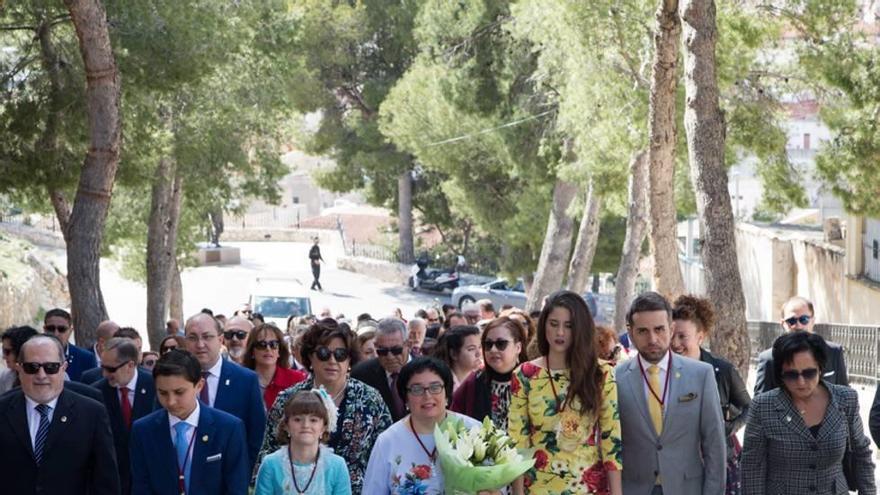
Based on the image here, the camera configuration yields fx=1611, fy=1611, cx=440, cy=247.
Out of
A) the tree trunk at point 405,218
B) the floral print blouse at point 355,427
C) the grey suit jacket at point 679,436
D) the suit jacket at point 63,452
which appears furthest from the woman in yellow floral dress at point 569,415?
the tree trunk at point 405,218

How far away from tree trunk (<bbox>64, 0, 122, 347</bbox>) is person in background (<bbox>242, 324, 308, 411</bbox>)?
672 cm

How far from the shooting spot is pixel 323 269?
6606 centimetres

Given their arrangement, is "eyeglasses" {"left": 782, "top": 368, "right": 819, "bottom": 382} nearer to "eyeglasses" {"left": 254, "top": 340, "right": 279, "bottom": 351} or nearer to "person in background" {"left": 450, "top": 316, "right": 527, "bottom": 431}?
"person in background" {"left": 450, "top": 316, "right": 527, "bottom": 431}

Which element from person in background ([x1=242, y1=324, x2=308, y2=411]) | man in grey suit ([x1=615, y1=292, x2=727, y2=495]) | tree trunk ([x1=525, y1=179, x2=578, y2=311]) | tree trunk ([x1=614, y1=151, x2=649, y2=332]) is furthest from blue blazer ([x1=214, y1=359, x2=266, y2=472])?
tree trunk ([x1=525, y1=179, x2=578, y2=311])

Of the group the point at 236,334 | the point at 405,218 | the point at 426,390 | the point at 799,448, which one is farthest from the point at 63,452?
the point at 405,218

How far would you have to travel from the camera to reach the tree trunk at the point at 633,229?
2600 cm

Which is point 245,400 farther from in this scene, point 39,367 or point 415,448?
point 415,448

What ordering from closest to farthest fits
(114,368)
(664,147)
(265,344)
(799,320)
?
(114,368), (799,320), (265,344), (664,147)

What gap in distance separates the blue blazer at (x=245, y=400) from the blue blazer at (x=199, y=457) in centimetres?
174

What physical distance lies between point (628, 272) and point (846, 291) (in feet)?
20.2

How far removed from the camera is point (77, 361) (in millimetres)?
13359

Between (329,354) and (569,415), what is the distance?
2.11m

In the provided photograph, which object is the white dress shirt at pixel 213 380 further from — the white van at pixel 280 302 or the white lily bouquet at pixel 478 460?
the white van at pixel 280 302

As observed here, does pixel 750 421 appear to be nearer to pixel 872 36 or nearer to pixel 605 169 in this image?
pixel 872 36
